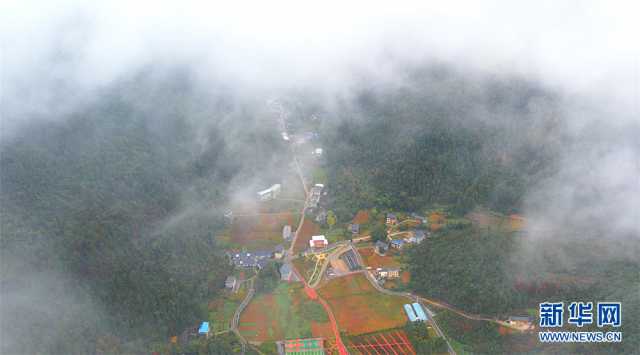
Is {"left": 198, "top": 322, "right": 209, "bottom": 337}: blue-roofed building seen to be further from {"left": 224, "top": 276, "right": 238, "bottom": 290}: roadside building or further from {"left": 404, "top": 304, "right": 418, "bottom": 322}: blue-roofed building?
{"left": 404, "top": 304, "right": 418, "bottom": 322}: blue-roofed building

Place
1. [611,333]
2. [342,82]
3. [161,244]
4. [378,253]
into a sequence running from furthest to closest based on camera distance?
[342,82], [378,253], [161,244], [611,333]

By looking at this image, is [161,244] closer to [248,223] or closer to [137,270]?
[137,270]

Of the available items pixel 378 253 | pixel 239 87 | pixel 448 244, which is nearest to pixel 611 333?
pixel 448 244

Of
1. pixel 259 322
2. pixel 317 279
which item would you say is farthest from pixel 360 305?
pixel 259 322

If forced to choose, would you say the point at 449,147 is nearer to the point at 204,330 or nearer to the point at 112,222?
the point at 204,330

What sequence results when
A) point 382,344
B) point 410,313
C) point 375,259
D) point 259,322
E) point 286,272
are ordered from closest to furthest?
point 382,344, point 410,313, point 259,322, point 286,272, point 375,259
